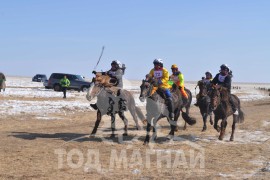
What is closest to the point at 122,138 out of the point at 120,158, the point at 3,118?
the point at 120,158

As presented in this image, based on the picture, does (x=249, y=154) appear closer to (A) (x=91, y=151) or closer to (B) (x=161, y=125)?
(A) (x=91, y=151)

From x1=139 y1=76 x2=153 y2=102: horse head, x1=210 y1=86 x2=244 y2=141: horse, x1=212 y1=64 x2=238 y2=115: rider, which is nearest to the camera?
x1=139 y1=76 x2=153 y2=102: horse head

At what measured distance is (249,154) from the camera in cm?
1101

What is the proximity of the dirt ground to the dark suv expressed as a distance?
2798 centimetres

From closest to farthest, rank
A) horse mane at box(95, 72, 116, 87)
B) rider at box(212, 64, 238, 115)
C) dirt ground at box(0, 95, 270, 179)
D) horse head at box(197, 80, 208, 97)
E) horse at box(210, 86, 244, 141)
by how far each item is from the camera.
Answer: dirt ground at box(0, 95, 270, 179) < horse mane at box(95, 72, 116, 87) < horse at box(210, 86, 244, 141) < rider at box(212, 64, 238, 115) < horse head at box(197, 80, 208, 97)

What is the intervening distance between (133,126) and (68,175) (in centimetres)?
904

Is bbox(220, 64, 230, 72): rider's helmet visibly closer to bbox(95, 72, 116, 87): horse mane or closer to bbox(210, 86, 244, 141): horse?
bbox(210, 86, 244, 141): horse

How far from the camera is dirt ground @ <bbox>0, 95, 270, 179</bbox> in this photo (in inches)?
335

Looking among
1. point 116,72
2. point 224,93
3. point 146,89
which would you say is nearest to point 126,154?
point 146,89

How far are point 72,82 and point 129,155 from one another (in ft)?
114

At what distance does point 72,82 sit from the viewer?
146 feet

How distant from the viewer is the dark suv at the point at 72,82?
146ft

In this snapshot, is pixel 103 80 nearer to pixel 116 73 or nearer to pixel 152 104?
pixel 116 73

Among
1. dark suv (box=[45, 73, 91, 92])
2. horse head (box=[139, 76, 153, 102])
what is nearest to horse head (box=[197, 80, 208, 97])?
horse head (box=[139, 76, 153, 102])
